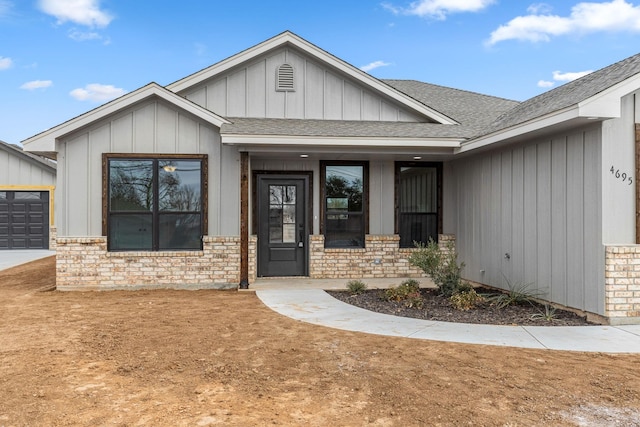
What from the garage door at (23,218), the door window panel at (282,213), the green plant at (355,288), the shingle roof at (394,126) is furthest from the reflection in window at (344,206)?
the garage door at (23,218)

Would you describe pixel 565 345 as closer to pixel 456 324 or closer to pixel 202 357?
pixel 456 324

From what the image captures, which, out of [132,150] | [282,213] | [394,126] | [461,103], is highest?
[461,103]

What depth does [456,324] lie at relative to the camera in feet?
21.2

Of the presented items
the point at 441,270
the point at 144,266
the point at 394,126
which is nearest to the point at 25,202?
the point at 144,266

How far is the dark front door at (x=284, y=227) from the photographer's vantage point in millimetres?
10438

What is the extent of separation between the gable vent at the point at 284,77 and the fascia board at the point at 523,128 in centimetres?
419

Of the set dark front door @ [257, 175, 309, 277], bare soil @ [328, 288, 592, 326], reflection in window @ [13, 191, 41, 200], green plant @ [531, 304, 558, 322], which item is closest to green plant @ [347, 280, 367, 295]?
bare soil @ [328, 288, 592, 326]

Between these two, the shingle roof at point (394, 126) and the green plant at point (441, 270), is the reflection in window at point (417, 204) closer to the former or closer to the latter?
the shingle roof at point (394, 126)

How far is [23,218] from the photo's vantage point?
19625 millimetres

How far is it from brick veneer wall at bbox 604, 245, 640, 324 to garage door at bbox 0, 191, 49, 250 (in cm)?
2076

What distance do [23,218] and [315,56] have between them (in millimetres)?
16068

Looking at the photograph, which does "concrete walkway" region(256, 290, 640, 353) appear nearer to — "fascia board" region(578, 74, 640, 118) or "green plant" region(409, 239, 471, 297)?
"green plant" region(409, 239, 471, 297)

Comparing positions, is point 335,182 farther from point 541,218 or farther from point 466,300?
point 541,218

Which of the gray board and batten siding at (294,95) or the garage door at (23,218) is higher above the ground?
the gray board and batten siding at (294,95)
